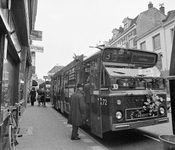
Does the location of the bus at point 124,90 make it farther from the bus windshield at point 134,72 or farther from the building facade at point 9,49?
the building facade at point 9,49

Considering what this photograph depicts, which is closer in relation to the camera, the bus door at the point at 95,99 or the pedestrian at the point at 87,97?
the bus door at the point at 95,99

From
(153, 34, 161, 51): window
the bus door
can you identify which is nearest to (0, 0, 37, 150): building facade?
the bus door

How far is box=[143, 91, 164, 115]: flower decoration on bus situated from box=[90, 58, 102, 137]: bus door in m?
1.33

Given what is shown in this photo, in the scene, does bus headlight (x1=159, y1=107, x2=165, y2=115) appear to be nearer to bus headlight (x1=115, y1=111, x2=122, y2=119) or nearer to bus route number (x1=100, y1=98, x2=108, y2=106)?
bus headlight (x1=115, y1=111, x2=122, y2=119)

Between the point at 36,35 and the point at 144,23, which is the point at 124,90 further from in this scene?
the point at 144,23

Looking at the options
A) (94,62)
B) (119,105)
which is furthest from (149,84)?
(94,62)

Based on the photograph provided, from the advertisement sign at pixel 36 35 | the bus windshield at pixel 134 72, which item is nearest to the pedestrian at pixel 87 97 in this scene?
the bus windshield at pixel 134 72

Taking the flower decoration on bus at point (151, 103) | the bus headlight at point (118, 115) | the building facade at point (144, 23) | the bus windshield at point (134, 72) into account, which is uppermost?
the building facade at point (144, 23)

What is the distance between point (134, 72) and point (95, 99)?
1433mm

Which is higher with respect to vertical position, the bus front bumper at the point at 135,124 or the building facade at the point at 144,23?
the building facade at the point at 144,23

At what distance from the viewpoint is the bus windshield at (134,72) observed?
503 centimetres

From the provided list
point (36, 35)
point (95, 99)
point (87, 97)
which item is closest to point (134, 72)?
point (95, 99)

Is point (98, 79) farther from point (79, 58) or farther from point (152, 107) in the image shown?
point (79, 58)

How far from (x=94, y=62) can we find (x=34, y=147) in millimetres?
2990
